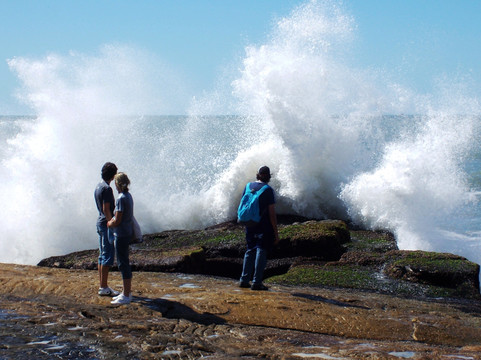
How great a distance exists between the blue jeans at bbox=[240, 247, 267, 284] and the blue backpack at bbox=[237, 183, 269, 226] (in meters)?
0.38

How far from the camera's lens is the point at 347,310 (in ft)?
19.9

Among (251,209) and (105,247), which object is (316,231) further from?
(105,247)

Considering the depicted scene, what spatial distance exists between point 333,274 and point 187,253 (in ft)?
7.39

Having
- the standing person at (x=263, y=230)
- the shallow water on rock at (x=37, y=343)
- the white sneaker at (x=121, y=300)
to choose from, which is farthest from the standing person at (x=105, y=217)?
the standing person at (x=263, y=230)

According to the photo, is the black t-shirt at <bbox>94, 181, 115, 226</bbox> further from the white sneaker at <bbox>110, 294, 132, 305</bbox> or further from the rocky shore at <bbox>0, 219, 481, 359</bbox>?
the rocky shore at <bbox>0, 219, 481, 359</bbox>

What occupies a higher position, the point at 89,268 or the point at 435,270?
the point at 435,270

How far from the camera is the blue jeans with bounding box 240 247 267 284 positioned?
6969 millimetres

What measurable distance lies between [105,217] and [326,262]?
400cm

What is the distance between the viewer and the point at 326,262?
29.2 ft

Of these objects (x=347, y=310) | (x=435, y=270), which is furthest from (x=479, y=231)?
(x=347, y=310)

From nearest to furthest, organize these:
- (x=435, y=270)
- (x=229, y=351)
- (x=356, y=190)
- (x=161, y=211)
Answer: (x=229, y=351) → (x=435, y=270) → (x=356, y=190) → (x=161, y=211)

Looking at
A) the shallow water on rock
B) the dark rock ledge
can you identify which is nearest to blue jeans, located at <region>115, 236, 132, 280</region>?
the shallow water on rock

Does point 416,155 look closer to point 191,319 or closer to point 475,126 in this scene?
point 475,126

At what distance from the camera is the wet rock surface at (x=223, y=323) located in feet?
15.5
